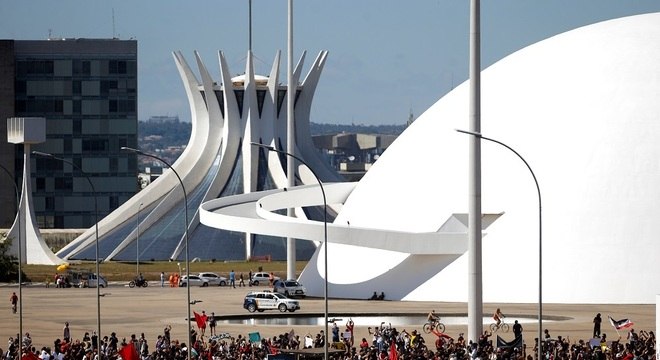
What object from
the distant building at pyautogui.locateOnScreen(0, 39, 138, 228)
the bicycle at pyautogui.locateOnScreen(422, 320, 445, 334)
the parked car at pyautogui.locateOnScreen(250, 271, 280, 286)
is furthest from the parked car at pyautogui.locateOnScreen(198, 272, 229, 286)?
the distant building at pyautogui.locateOnScreen(0, 39, 138, 228)

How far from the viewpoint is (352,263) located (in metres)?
74.5

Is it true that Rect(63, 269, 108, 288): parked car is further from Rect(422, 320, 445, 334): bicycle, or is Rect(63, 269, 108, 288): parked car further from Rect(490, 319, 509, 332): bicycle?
Rect(490, 319, 509, 332): bicycle

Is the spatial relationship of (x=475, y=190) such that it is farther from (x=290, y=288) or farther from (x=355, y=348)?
Answer: (x=290, y=288)

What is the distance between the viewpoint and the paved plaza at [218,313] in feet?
184

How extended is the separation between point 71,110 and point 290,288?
2983 inches

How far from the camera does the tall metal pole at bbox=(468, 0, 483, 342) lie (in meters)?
49.1

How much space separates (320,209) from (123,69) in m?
42.8

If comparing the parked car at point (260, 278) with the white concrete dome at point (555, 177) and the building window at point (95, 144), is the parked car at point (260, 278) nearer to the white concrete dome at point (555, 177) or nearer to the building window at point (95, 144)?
the white concrete dome at point (555, 177)

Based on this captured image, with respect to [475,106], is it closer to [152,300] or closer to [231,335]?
[231,335]

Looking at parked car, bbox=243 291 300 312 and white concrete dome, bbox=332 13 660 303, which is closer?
parked car, bbox=243 291 300 312

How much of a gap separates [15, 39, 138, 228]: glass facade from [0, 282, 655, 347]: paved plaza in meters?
65.7

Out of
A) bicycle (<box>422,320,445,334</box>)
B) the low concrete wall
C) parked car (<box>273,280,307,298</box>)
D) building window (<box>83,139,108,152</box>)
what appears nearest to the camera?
bicycle (<box>422,320,445,334</box>)

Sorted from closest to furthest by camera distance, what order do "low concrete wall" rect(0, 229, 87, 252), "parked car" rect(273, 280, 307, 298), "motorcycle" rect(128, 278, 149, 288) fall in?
"parked car" rect(273, 280, 307, 298) → "motorcycle" rect(128, 278, 149, 288) → "low concrete wall" rect(0, 229, 87, 252)

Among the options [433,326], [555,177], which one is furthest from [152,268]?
[433,326]
